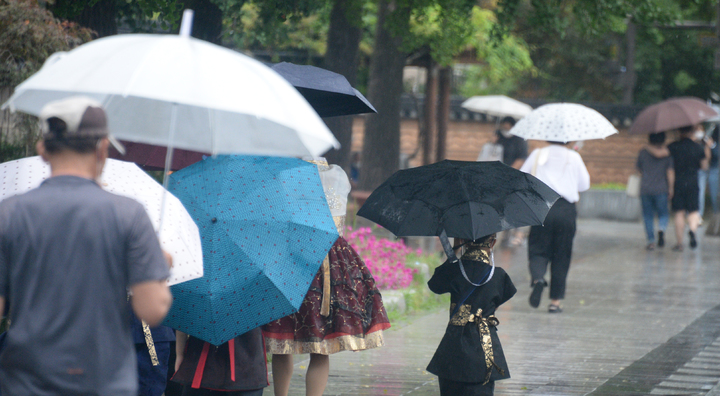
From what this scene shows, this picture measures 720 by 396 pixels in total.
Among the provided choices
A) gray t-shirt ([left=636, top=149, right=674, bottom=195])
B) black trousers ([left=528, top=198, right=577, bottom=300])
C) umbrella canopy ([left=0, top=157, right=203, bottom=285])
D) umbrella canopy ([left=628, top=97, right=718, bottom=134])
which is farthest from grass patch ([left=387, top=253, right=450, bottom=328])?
umbrella canopy ([left=628, top=97, right=718, bottom=134])

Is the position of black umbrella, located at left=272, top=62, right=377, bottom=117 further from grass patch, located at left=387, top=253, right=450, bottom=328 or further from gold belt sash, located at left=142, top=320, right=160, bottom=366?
grass patch, located at left=387, top=253, right=450, bottom=328

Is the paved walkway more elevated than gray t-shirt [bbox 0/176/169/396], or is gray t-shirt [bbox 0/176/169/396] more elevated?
gray t-shirt [bbox 0/176/169/396]

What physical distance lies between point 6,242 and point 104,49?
2.22 feet

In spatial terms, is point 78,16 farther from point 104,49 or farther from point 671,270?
point 671,270

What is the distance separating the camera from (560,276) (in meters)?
7.88

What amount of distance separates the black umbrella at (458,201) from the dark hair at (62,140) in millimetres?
1987

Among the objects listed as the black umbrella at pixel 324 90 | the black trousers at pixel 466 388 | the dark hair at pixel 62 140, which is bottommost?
the black trousers at pixel 466 388

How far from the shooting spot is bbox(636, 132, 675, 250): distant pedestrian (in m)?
12.9

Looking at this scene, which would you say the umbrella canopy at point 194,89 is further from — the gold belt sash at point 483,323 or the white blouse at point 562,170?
the white blouse at point 562,170

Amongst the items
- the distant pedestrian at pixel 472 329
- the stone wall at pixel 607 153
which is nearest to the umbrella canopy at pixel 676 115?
the stone wall at pixel 607 153

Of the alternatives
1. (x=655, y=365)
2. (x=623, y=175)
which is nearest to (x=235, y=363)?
(x=655, y=365)

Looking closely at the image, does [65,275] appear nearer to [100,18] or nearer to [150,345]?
[150,345]

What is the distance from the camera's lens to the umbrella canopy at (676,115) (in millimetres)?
12641

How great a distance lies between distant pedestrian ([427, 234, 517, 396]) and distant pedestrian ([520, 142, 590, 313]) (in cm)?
359
